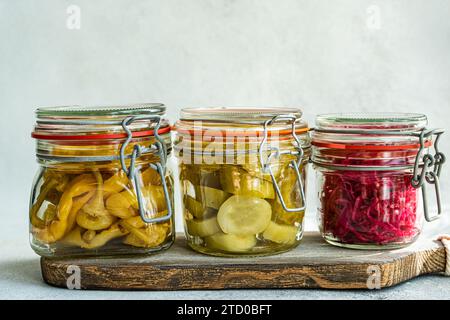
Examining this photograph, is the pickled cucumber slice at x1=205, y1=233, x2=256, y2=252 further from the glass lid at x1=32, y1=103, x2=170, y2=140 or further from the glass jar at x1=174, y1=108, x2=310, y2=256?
the glass lid at x1=32, y1=103, x2=170, y2=140

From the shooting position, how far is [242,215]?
45.5 inches

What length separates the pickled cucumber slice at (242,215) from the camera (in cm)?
116

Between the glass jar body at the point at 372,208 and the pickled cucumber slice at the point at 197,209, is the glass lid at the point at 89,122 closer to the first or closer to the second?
the pickled cucumber slice at the point at 197,209

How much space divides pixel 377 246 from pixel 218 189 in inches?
11.2

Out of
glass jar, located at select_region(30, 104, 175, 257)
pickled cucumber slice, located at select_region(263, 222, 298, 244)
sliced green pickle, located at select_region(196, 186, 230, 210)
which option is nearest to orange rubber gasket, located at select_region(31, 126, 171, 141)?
glass jar, located at select_region(30, 104, 175, 257)

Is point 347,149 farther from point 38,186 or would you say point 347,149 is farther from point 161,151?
point 38,186

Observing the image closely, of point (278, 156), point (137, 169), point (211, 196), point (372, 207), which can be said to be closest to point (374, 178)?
point (372, 207)

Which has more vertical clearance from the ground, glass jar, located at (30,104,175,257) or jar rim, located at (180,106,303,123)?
jar rim, located at (180,106,303,123)

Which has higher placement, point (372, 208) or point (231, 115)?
point (231, 115)

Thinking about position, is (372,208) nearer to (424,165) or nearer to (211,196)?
(424,165)

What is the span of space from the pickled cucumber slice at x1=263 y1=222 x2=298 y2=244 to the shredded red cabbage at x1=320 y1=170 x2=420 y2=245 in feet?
0.25

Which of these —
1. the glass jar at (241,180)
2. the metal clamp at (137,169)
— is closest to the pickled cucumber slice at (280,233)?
the glass jar at (241,180)

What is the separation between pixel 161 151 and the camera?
1197 mm

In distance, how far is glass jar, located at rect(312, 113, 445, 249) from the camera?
1201mm
